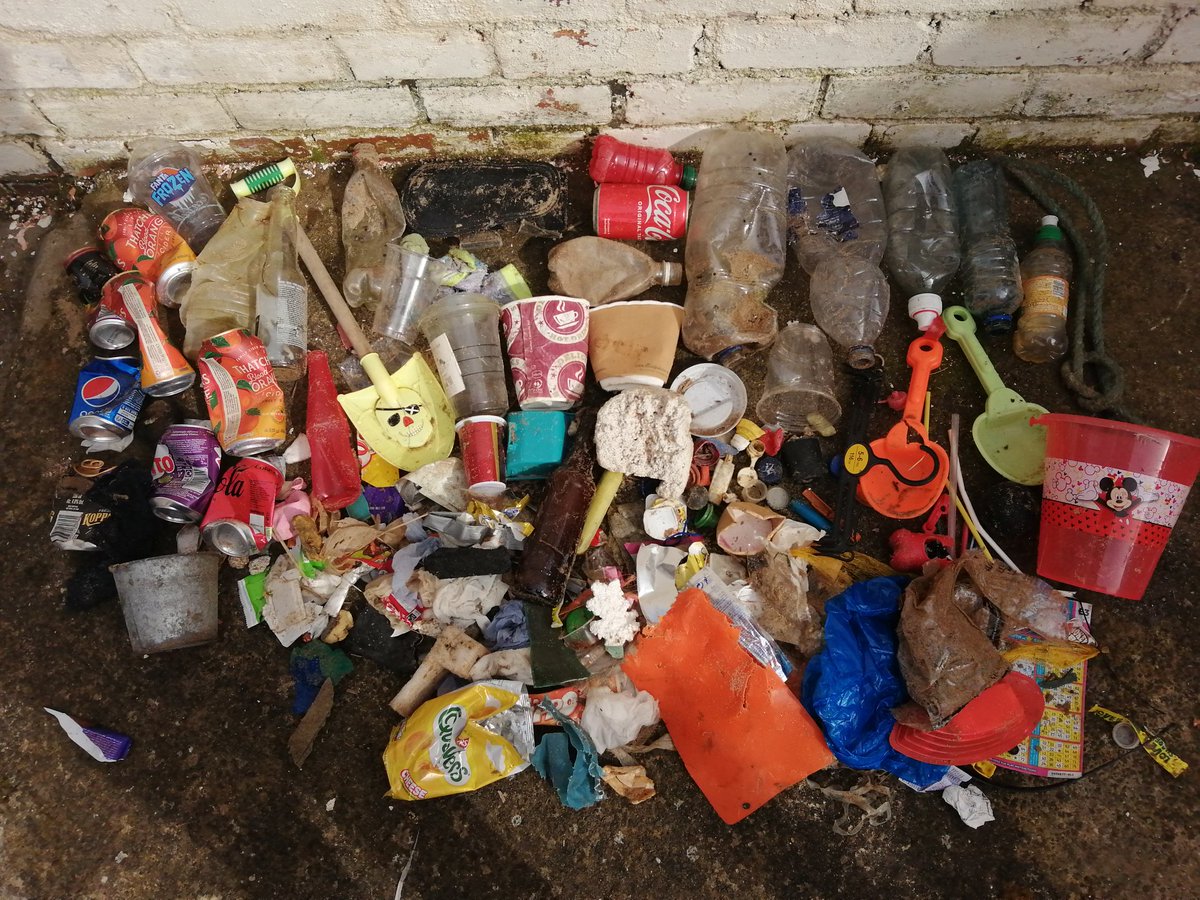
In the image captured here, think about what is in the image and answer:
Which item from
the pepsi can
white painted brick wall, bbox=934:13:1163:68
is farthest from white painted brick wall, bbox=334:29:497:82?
white painted brick wall, bbox=934:13:1163:68

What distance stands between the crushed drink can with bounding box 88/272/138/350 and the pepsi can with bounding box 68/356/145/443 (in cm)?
7

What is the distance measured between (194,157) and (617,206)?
5.88 ft

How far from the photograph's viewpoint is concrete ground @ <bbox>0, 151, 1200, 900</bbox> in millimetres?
2131

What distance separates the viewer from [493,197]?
2.73 meters

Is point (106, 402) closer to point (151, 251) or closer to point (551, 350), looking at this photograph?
point (151, 251)

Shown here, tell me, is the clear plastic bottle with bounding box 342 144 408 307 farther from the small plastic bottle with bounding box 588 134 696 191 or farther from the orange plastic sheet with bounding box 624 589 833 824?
the orange plastic sheet with bounding box 624 589 833 824

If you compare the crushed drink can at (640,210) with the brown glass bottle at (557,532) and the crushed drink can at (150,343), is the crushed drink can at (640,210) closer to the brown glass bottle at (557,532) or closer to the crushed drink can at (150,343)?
the brown glass bottle at (557,532)

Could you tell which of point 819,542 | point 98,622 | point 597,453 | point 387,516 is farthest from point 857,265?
point 98,622

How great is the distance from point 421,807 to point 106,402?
1.84 metres

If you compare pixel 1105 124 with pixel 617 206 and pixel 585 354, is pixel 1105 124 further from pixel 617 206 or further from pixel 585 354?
pixel 585 354

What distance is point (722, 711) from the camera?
217 centimetres

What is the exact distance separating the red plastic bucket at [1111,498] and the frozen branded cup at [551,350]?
1.60 m

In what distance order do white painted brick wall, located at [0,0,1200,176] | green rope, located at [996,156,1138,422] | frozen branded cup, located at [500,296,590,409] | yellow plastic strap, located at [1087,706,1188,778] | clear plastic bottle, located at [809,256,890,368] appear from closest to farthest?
yellow plastic strap, located at [1087,706,1188,778], white painted brick wall, located at [0,0,1200,176], frozen branded cup, located at [500,296,590,409], green rope, located at [996,156,1138,422], clear plastic bottle, located at [809,256,890,368]

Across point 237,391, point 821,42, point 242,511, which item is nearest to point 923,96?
point 821,42
